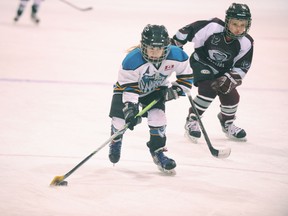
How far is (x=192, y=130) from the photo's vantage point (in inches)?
196

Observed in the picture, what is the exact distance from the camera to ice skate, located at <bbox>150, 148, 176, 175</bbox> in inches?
161

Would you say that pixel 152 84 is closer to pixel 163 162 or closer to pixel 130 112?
pixel 130 112

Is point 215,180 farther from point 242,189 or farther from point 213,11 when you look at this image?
point 213,11

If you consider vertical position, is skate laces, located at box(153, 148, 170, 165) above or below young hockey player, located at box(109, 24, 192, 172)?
below

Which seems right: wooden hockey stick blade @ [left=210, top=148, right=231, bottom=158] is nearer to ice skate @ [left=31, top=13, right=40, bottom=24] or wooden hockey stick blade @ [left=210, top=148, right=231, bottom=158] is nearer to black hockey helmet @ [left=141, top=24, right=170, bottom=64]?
black hockey helmet @ [left=141, top=24, right=170, bottom=64]

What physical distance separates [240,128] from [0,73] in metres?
2.91

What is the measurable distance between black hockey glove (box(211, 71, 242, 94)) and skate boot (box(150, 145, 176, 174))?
34.0 inches

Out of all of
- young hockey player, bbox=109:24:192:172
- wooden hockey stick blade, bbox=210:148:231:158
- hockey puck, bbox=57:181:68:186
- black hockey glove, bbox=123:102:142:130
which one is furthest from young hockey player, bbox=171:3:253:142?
hockey puck, bbox=57:181:68:186

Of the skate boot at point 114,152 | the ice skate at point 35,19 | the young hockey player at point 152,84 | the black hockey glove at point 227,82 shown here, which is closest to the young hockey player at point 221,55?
the black hockey glove at point 227,82

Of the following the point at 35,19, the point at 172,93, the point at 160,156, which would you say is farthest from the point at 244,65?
the point at 35,19

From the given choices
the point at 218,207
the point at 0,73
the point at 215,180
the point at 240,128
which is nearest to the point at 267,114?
the point at 240,128

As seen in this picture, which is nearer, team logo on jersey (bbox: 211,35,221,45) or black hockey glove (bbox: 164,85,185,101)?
black hockey glove (bbox: 164,85,185,101)

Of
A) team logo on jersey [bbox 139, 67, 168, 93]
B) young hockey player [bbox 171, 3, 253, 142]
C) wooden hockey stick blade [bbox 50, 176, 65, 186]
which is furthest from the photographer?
young hockey player [bbox 171, 3, 253, 142]

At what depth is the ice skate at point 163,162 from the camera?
409 cm
